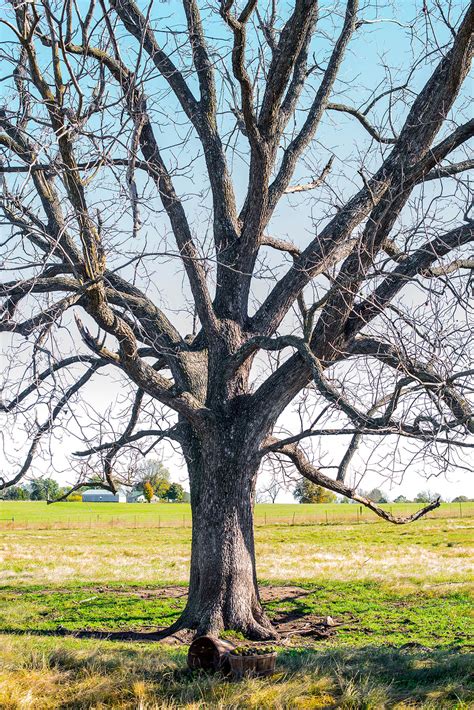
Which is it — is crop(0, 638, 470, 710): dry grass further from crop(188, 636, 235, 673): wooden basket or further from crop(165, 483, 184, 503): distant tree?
crop(165, 483, 184, 503): distant tree

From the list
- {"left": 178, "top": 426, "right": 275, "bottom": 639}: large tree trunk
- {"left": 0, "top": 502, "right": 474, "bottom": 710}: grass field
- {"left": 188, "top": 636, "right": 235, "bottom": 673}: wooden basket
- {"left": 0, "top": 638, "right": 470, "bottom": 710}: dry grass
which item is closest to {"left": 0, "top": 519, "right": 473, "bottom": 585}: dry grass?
{"left": 0, "top": 502, "right": 474, "bottom": 710}: grass field

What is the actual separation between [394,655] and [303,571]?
1211 centimetres

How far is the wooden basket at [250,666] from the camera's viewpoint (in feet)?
24.0

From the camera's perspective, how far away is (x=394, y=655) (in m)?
8.34

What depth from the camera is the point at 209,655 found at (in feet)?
24.6

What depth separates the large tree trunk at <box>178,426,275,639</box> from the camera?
1085cm

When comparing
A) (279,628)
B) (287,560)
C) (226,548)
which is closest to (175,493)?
(287,560)

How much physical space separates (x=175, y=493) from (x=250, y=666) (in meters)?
102

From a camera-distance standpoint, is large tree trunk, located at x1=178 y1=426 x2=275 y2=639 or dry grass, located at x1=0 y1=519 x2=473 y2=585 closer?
large tree trunk, located at x1=178 y1=426 x2=275 y2=639

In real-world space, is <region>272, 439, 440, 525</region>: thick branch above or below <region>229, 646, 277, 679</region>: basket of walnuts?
above

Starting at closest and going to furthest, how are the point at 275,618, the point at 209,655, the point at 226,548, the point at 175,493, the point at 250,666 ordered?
1. the point at 250,666
2. the point at 209,655
3. the point at 226,548
4. the point at 275,618
5. the point at 175,493

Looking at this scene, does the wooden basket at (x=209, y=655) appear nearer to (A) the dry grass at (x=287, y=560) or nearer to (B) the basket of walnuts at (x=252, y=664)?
A: (B) the basket of walnuts at (x=252, y=664)

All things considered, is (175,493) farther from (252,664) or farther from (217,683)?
(217,683)

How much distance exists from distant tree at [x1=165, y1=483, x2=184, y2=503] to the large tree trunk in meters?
92.0
